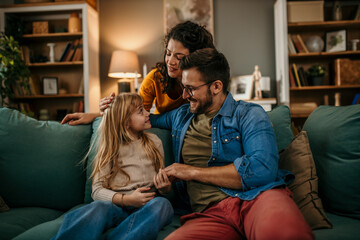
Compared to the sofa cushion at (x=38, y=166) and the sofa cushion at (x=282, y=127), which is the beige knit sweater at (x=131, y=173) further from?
the sofa cushion at (x=282, y=127)

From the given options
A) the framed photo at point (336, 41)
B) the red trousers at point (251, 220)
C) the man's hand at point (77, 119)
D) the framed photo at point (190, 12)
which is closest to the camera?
the red trousers at point (251, 220)

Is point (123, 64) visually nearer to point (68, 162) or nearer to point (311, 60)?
point (68, 162)

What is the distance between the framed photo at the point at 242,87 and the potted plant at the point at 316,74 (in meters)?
0.81

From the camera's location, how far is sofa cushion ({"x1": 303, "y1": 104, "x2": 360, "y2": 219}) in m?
1.20

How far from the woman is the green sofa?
155 mm

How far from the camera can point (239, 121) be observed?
1290 mm

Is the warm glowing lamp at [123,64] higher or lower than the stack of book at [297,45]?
lower

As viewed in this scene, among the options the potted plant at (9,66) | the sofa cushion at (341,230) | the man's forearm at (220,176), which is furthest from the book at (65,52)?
the sofa cushion at (341,230)

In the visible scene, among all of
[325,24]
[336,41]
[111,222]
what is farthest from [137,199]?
[336,41]

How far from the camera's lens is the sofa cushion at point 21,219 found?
1.20 metres

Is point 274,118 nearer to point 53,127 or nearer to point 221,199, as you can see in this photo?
point 221,199

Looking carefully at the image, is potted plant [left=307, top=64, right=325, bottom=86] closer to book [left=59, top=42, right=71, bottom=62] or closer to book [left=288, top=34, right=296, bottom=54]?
book [left=288, top=34, right=296, bottom=54]

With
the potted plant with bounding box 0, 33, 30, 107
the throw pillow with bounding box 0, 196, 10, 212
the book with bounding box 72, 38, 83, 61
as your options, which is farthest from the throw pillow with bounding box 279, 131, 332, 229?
the book with bounding box 72, 38, 83, 61

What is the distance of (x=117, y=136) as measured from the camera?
4.73ft
